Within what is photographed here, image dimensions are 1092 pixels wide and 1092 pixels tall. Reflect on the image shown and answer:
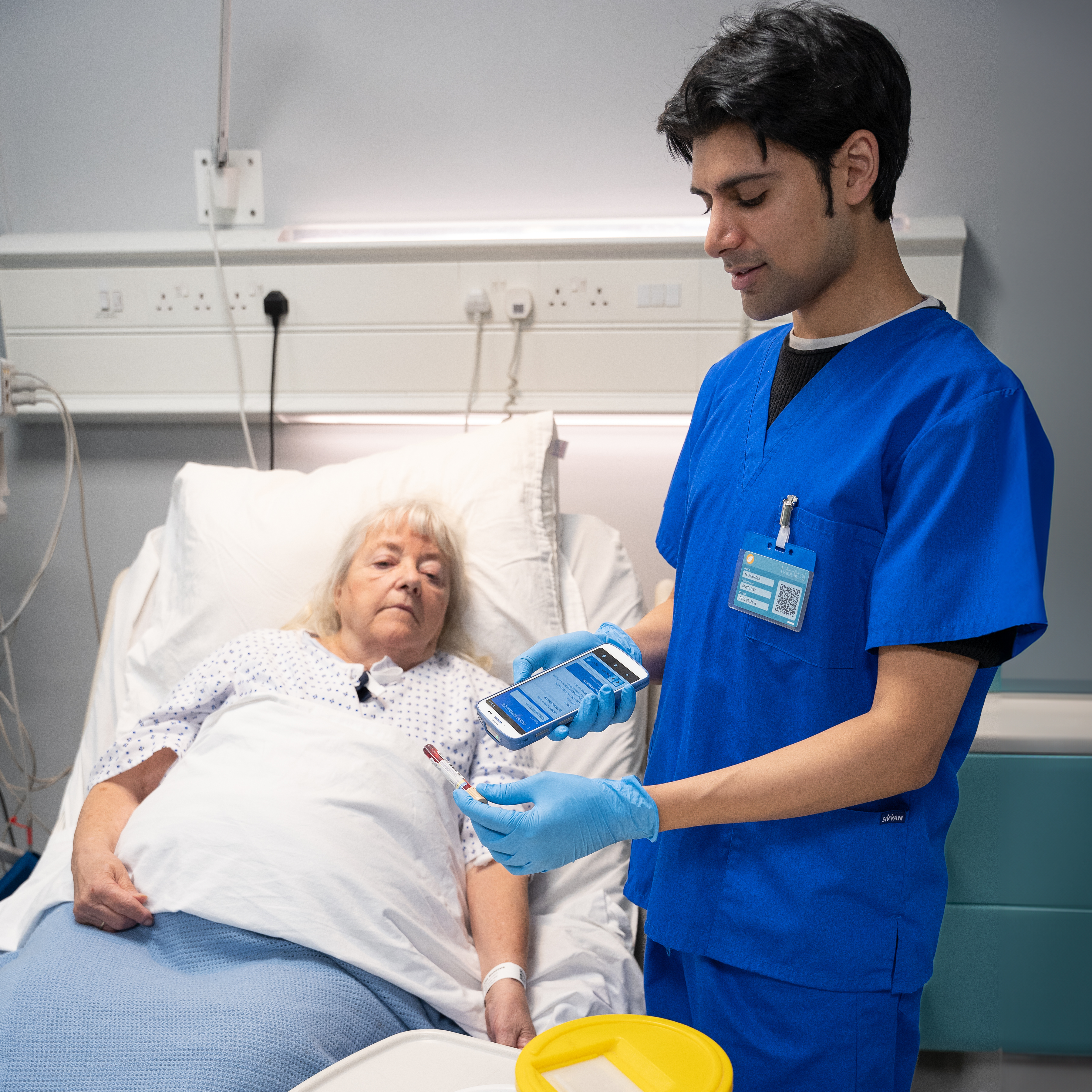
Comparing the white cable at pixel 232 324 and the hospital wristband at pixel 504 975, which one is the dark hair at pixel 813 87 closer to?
the hospital wristband at pixel 504 975

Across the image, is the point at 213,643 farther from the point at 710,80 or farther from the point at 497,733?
the point at 710,80

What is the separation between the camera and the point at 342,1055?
39.9 inches

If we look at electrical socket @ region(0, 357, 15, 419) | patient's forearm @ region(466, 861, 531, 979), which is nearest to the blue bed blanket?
patient's forearm @ region(466, 861, 531, 979)

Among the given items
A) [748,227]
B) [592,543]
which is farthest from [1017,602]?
[592,543]

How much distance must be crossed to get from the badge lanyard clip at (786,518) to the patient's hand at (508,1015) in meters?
0.65

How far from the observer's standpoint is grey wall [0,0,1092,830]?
1.79 meters

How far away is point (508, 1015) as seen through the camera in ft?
3.72

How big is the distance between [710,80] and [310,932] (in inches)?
39.5

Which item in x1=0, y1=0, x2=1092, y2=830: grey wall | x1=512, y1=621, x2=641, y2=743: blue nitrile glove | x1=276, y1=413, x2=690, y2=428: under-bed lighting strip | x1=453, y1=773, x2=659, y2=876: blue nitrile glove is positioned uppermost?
x1=0, y1=0, x2=1092, y2=830: grey wall

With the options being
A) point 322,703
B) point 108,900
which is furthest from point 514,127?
point 108,900

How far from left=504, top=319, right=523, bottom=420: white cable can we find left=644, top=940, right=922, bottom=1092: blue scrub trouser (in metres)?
1.23

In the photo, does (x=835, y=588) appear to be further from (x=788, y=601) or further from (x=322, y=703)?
(x=322, y=703)

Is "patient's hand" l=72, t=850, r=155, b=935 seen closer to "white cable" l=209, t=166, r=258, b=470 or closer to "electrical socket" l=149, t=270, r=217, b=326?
"white cable" l=209, t=166, r=258, b=470

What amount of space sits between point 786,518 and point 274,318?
1.40 metres
